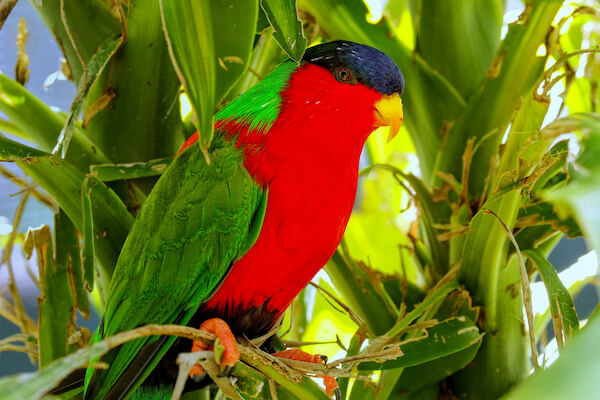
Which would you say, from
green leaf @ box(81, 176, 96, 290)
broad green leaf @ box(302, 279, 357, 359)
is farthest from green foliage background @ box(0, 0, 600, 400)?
broad green leaf @ box(302, 279, 357, 359)

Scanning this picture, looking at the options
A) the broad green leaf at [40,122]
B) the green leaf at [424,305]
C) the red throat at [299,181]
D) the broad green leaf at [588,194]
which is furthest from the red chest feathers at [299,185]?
the broad green leaf at [588,194]

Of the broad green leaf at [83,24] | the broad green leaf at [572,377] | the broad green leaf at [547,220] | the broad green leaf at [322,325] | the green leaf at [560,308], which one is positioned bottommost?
the broad green leaf at [322,325]

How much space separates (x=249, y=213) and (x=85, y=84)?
9.3 inches

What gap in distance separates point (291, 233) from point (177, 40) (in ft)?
0.87

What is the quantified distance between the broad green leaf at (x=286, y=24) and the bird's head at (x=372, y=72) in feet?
0.66

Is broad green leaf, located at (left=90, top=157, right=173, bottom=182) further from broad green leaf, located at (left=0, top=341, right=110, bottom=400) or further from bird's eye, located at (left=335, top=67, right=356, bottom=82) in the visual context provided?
broad green leaf, located at (left=0, top=341, right=110, bottom=400)

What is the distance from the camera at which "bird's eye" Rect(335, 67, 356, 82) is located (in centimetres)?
64

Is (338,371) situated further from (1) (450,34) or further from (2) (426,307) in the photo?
(1) (450,34)

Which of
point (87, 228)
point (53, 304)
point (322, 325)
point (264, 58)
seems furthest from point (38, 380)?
point (322, 325)

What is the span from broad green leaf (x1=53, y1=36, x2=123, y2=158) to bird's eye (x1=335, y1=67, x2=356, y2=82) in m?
0.27

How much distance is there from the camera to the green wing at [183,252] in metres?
0.56

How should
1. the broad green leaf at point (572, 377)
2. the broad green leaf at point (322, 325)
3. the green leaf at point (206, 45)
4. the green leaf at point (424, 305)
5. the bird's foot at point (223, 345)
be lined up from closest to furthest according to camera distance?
the broad green leaf at point (572, 377) → the green leaf at point (206, 45) → the bird's foot at point (223, 345) → the green leaf at point (424, 305) → the broad green leaf at point (322, 325)

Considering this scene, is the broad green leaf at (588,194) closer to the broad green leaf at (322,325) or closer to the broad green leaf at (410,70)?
the broad green leaf at (410,70)

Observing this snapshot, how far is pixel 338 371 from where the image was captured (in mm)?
492
